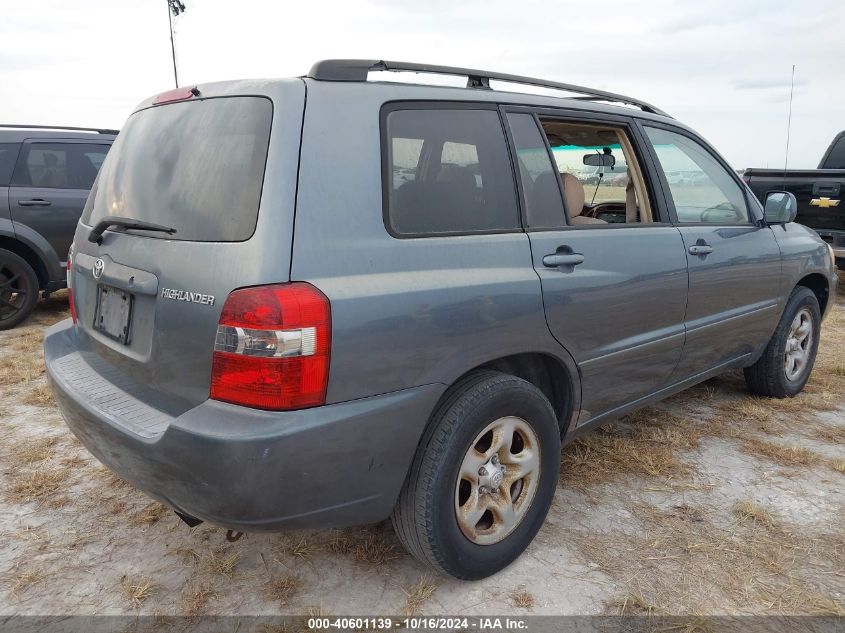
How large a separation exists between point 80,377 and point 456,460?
1387 mm

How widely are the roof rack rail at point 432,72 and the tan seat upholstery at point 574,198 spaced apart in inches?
15.4

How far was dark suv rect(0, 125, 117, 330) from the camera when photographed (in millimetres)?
6070

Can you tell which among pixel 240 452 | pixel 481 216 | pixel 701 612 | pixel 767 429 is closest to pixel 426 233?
pixel 481 216

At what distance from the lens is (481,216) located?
229 cm

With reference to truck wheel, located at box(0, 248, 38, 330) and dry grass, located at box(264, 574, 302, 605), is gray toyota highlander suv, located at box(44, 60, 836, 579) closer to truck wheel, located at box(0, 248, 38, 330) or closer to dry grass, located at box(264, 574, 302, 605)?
dry grass, located at box(264, 574, 302, 605)

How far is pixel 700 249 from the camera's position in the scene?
317 cm

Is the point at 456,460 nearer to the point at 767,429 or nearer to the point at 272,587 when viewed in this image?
the point at 272,587

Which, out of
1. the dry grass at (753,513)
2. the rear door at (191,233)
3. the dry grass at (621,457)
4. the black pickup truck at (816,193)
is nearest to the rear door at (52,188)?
the rear door at (191,233)

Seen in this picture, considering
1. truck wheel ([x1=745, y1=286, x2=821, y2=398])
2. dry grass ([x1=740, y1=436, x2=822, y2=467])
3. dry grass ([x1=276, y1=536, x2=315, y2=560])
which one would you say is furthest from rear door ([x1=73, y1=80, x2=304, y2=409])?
truck wheel ([x1=745, y1=286, x2=821, y2=398])

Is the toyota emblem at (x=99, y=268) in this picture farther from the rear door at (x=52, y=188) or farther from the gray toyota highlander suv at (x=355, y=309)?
the rear door at (x=52, y=188)

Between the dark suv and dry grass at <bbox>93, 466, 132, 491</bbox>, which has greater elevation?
the dark suv

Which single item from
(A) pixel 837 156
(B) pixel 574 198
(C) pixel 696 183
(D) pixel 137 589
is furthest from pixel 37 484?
(A) pixel 837 156

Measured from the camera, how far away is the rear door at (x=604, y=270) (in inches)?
96.8

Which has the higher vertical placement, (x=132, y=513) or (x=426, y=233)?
(x=426, y=233)
